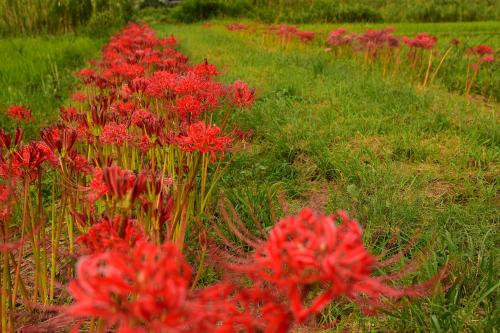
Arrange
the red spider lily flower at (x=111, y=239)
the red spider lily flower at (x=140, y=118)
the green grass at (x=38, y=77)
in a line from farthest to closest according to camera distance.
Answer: the green grass at (x=38, y=77) < the red spider lily flower at (x=140, y=118) < the red spider lily flower at (x=111, y=239)

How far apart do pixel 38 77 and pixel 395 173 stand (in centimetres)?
437

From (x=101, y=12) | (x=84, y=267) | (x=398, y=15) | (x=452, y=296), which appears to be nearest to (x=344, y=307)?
(x=452, y=296)

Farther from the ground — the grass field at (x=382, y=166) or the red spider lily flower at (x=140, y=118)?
the red spider lily flower at (x=140, y=118)

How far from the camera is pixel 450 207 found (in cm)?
230

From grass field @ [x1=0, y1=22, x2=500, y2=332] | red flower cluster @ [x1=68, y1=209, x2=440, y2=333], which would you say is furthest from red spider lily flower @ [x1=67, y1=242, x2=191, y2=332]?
grass field @ [x1=0, y1=22, x2=500, y2=332]

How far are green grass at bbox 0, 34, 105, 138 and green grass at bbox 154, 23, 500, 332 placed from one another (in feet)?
6.33

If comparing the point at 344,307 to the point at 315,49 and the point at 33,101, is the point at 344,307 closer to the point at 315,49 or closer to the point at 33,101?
the point at 33,101

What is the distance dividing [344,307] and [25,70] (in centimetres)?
517

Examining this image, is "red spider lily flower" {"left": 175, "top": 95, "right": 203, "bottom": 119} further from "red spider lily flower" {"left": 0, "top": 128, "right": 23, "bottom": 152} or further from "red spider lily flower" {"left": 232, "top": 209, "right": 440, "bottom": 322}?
"red spider lily flower" {"left": 232, "top": 209, "right": 440, "bottom": 322}

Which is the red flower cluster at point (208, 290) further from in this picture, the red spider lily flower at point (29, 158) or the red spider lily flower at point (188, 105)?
the red spider lily flower at point (188, 105)

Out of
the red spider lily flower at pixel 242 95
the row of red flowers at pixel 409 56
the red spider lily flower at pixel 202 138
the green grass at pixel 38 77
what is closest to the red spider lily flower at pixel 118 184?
the red spider lily flower at pixel 202 138

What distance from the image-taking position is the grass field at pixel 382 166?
161 cm

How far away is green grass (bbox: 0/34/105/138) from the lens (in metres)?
4.11

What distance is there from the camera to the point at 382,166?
292 cm
